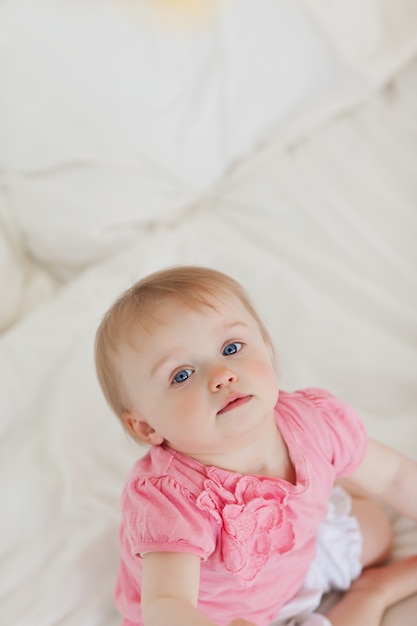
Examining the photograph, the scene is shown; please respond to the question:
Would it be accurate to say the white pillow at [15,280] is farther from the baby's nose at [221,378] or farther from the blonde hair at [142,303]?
the baby's nose at [221,378]

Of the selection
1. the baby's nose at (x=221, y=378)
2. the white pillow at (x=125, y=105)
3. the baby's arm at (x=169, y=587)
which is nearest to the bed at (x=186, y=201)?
the white pillow at (x=125, y=105)

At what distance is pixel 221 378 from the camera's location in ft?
2.50

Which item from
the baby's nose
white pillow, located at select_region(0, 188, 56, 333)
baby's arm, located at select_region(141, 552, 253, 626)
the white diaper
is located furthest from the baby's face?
white pillow, located at select_region(0, 188, 56, 333)

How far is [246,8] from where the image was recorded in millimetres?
1458

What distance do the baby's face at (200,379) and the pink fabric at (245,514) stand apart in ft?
0.14

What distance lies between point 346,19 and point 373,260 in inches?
21.4

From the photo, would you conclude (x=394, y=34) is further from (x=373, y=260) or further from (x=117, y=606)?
(x=117, y=606)

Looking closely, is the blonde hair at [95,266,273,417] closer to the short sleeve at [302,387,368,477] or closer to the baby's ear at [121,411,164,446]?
the baby's ear at [121,411,164,446]

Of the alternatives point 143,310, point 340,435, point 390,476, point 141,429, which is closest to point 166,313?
point 143,310

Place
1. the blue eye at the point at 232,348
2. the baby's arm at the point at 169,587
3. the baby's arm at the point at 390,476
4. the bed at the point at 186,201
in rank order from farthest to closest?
the bed at the point at 186,201
the baby's arm at the point at 390,476
the blue eye at the point at 232,348
the baby's arm at the point at 169,587

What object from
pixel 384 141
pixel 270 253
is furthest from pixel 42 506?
pixel 384 141

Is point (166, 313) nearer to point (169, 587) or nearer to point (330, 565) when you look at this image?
point (169, 587)

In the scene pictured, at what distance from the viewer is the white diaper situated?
898 mm

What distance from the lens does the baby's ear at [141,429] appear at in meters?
0.83
